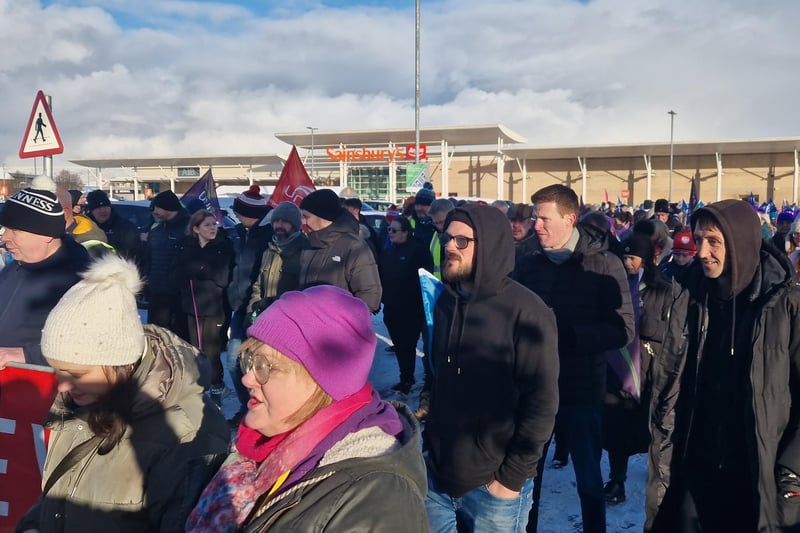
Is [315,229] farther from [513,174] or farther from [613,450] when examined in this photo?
[513,174]

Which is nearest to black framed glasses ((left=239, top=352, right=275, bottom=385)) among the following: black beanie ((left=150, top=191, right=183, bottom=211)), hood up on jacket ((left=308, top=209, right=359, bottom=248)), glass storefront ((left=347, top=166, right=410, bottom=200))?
hood up on jacket ((left=308, top=209, right=359, bottom=248))

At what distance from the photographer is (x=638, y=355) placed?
4566 millimetres

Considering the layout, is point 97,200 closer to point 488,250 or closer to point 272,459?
point 488,250

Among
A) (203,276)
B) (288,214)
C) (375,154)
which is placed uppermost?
(375,154)

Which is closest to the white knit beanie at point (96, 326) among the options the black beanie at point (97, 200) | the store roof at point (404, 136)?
the black beanie at point (97, 200)

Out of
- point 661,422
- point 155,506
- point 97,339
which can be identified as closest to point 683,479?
point 661,422

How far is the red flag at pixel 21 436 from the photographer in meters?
2.72

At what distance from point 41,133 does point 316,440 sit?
253 inches

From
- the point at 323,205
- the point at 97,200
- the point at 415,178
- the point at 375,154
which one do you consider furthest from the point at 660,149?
the point at 323,205

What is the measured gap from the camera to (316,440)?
61.6 inches

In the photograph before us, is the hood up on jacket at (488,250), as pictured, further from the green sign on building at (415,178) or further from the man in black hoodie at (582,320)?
the green sign on building at (415,178)

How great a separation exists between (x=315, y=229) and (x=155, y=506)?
10.8 ft

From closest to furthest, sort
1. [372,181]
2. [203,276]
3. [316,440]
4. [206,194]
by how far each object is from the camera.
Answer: [316,440] < [203,276] < [206,194] < [372,181]

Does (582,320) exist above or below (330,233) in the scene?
below
